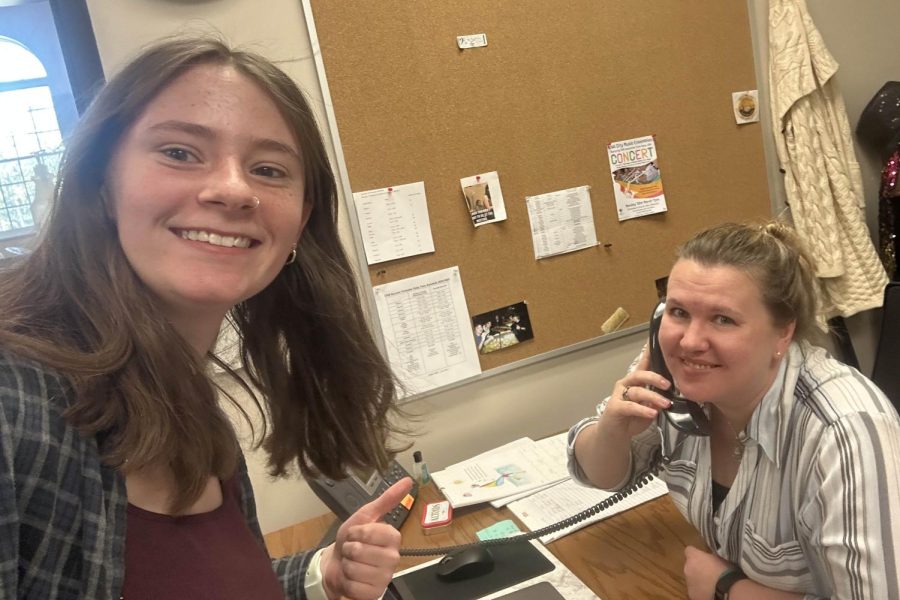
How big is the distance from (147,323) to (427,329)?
1.12 metres

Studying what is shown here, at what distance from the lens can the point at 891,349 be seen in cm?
131

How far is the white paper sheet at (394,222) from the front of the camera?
167 centimetres

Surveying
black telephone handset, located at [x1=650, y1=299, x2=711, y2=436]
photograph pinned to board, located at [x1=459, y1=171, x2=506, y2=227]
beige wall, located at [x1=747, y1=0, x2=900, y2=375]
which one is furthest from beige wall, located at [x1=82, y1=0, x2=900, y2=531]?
black telephone handset, located at [x1=650, y1=299, x2=711, y2=436]

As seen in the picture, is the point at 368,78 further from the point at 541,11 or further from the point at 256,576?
the point at 256,576

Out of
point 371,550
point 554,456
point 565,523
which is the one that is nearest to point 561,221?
point 554,456

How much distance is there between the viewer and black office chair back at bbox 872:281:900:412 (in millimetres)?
1306

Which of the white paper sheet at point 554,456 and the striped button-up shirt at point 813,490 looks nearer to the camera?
the striped button-up shirt at point 813,490

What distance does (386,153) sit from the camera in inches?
65.9

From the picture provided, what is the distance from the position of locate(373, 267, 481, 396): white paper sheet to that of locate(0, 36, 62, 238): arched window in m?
0.85

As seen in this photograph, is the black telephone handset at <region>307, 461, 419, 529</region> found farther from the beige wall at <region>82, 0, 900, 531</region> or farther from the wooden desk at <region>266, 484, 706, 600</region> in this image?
the beige wall at <region>82, 0, 900, 531</region>

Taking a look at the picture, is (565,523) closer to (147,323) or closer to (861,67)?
(147,323)

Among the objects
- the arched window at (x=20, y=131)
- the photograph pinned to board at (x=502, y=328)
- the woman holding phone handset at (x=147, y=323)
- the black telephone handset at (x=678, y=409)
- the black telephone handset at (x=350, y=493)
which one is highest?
the arched window at (x=20, y=131)

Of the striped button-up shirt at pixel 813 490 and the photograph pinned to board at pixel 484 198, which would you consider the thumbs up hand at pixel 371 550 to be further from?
the photograph pinned to board at pixel 484 198

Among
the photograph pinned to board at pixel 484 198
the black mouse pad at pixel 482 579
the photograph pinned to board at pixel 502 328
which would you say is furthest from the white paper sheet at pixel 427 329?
the black mouse pad at pixel 482 579
